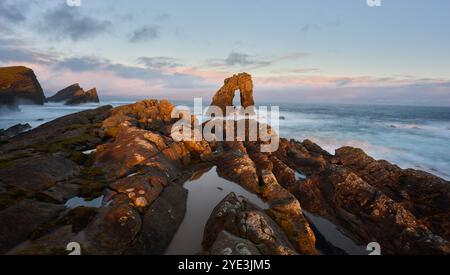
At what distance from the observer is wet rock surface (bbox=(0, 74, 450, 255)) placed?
1239cm

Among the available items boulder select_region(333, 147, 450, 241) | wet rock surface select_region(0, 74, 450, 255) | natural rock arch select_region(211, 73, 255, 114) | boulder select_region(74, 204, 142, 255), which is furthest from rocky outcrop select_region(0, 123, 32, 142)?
boulder select_region(333, 147, 450, 241)

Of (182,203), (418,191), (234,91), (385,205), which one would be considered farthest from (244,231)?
(234,91)

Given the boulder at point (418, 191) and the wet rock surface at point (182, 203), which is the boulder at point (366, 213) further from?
the boulder at point (418, 191)

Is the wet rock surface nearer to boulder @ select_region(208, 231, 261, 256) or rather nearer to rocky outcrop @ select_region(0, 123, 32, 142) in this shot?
boulder @ select_region(208, 231, 261, 256)

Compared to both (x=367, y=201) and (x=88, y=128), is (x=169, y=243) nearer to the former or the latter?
(x=367, y=201)

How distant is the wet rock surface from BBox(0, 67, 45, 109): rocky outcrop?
139742mm

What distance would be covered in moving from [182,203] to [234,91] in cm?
8122

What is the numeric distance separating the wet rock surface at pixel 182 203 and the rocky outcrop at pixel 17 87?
13974 cm

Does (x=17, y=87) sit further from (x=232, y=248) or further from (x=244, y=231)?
(x=232, y=248)

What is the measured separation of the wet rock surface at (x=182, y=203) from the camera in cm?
1239

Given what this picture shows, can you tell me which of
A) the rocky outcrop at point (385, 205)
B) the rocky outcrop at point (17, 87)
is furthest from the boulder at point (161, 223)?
the rocky outcrop at point (17, 87)

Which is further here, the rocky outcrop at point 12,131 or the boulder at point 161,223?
the rocky outcrop at point 12,131

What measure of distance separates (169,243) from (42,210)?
7.34m

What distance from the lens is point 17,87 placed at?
458ft
